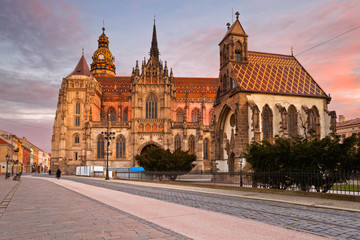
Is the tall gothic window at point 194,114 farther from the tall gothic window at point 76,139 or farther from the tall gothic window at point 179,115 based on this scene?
the tall gothic window at point 76,139

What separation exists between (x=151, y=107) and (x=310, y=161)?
144 feet

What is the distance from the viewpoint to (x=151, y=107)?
58531mm

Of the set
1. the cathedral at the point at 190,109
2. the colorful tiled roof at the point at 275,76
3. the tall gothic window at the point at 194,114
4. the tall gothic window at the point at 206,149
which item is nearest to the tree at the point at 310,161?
the cathedral at the point at 190,109

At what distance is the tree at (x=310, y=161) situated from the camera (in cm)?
1530

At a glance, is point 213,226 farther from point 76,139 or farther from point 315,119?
point 76,139


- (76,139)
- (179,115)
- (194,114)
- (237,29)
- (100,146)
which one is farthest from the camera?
(194,114)

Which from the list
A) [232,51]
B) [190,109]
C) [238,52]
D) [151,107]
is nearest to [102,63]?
[190,109]

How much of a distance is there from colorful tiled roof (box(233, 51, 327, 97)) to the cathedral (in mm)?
124

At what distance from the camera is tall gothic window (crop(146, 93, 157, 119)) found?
58.3m

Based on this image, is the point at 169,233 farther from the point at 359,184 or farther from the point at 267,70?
the point at 267,70

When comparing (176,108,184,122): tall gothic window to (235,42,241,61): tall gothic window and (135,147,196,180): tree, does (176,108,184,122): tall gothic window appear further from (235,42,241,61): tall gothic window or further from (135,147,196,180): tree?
(235,42,241,61): tall gothic window

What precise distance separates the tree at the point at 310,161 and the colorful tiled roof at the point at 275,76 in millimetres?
13848

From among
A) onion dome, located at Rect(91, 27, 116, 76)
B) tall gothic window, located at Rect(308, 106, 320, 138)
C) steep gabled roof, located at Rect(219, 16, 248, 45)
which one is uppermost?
onion dome, located at Rect(91, 27, 116, 76)

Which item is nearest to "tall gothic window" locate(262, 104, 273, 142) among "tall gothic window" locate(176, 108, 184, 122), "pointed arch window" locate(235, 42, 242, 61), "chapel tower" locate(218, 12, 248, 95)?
"chapel tower" locate(218, 12, 248, 95)
